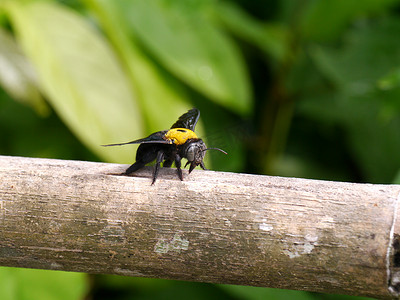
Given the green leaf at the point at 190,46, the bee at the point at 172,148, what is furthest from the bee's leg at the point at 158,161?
the green leaf at the point at 190,46

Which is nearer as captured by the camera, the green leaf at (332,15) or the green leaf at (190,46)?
the green leaf at (190,46)

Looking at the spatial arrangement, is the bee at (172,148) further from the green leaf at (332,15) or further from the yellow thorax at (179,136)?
the green leaf at (332,15)

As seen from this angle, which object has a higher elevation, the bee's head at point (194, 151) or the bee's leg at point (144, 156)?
the bee's head at point (194, 151)

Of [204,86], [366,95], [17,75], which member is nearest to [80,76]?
[17,75]

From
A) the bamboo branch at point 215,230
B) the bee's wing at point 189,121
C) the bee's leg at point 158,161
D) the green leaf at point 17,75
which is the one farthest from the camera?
the green leaf at point 17,75

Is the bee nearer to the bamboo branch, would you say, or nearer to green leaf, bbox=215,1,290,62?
the bamboo branch

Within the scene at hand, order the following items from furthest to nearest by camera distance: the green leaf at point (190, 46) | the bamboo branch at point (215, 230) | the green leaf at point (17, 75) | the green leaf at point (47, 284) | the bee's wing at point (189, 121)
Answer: the green leaf at point (190, 46)
the green leaf at point (17, 75)
the green leaf at point (47, 284)
the bee's wing at point (189, 121)
the bamboo branch at point (215, 230)

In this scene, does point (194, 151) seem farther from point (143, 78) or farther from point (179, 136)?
point (143, 78)
